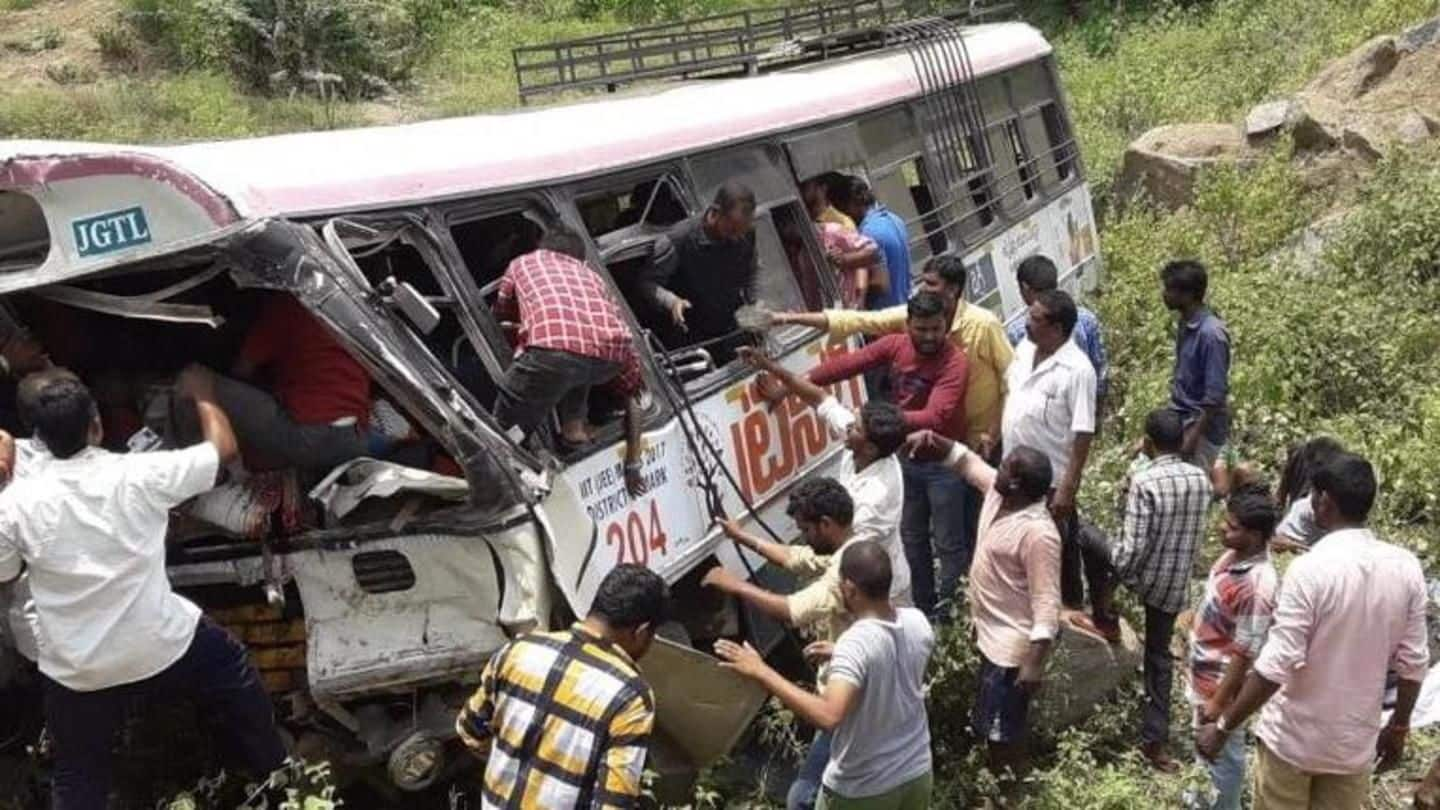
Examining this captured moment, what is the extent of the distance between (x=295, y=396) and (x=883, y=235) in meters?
3.14

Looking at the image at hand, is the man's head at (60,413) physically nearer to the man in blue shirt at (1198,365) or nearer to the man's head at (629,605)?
the man's head at (629,605)

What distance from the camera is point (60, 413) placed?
12.6ft

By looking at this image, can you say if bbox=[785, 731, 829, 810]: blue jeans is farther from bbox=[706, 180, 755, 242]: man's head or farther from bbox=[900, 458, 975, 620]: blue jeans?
bbox=[706, 180, 755, 242]: man's head

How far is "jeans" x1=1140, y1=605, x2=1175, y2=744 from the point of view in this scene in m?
5.33

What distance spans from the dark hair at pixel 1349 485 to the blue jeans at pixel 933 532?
178cm

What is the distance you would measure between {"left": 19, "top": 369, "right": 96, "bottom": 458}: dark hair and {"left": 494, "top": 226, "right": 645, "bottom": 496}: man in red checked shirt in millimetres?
1173

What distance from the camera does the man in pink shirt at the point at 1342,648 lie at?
→ 12.9 feet

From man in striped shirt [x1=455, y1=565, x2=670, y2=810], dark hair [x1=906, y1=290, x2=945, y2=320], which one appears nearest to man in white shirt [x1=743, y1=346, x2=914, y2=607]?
dark hair [x1=906, y1=290, x2=945, y2=320]

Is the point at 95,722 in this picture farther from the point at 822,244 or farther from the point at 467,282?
the point at 822,244

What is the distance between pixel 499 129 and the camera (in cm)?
530

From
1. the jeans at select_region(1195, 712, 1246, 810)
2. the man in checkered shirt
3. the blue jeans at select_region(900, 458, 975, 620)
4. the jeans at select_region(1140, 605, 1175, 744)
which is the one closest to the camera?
the jeans at select_region(1195, 712, 1246, 810)

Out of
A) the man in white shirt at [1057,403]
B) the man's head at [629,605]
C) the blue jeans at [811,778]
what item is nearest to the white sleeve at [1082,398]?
the man in white shirt at [1057,403]

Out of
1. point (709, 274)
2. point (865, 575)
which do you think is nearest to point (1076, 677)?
point (865, 575)

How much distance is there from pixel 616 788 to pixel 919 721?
99cm
